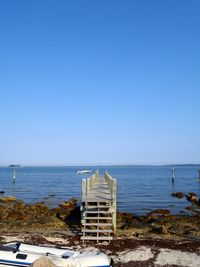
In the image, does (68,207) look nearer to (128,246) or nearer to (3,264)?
(128,246)

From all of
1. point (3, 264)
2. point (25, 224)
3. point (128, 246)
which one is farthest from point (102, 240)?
point (25, 224)

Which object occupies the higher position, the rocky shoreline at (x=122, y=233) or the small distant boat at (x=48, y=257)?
the small distant boat at (x=48, y=257)

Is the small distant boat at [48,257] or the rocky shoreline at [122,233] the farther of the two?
the rocky shoreline at [122,233]

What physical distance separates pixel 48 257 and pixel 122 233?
7.50m

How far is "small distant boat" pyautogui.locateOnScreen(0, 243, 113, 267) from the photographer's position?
10789mm

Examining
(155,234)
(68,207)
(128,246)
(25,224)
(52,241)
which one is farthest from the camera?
(68,207)

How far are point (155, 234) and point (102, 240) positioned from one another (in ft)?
11.4

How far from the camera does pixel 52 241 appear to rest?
1561 cm

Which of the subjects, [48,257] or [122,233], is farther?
[122,233]

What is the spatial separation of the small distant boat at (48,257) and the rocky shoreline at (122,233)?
1.58 meters

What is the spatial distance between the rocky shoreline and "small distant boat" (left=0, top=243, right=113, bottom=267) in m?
1.58

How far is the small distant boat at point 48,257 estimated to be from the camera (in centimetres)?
1079

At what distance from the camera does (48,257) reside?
35.6 ft

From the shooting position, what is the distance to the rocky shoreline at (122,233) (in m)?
14.0
